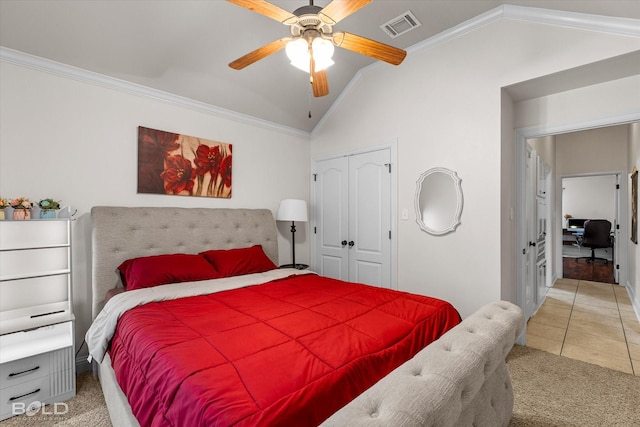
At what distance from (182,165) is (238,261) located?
1.15 meters

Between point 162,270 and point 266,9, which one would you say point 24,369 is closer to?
point 162,270

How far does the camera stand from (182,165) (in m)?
3.11

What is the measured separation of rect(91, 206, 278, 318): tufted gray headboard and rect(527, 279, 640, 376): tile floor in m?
3.08

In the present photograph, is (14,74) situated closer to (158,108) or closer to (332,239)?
(158,108)

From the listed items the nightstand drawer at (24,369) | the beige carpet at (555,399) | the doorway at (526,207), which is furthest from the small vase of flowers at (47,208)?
the doorway at (526,207)

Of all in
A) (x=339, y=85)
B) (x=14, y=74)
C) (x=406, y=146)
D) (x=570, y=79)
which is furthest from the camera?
(x=339, y=85)

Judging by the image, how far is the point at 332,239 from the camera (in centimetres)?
404

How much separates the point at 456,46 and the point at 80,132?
3432mm

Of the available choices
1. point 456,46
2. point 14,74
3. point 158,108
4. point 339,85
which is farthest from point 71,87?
point 456,46

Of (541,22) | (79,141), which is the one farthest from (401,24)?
(79,141)

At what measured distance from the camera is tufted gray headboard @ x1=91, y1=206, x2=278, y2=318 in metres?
2.49

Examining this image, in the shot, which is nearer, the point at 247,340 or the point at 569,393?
the point at 247,340

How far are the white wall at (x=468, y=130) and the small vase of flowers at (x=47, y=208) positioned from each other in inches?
119

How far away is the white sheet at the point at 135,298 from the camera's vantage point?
6.24 feet
